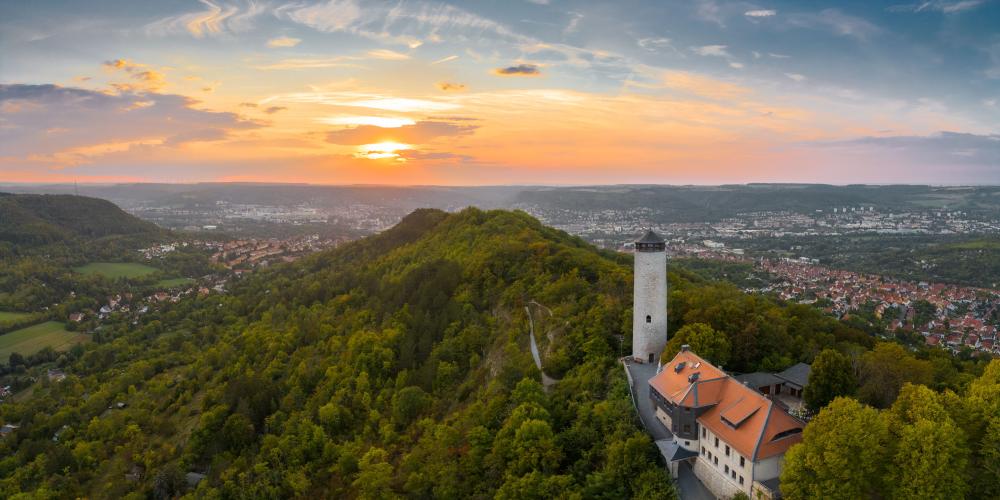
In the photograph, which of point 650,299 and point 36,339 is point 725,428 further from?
point 36,339

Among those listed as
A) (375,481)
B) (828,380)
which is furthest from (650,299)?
(375,481)

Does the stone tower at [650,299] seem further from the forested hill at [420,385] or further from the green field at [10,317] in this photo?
the green field at [10,317]

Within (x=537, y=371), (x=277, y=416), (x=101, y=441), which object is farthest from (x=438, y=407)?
(x=101, y=441)

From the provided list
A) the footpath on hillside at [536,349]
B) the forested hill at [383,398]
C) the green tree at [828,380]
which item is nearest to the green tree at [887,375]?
the green tree at [828,380]

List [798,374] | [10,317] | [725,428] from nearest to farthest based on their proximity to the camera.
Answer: [725,428], [798,374], [10,317]

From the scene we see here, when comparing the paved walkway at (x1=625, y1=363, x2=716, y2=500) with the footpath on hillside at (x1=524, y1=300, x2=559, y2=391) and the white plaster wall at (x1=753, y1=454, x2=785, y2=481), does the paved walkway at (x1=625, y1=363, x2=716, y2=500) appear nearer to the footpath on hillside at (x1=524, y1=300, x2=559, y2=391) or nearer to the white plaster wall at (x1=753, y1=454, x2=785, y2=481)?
the white plaster wall at (x1=753, y1=454, x2=785, y2=481)

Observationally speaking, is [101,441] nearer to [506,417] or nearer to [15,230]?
[506,417]

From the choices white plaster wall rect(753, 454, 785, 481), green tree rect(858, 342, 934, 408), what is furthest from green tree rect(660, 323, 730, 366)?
white plaster wall rect(753, 454, 785, 481)
